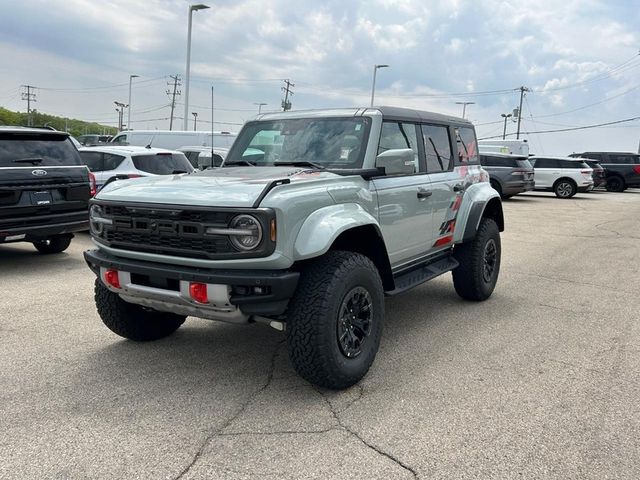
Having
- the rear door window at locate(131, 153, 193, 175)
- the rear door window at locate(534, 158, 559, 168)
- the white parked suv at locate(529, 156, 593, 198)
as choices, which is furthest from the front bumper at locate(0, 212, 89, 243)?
the rear door window at locate(534, 158, 559, 168)

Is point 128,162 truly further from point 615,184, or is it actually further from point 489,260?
point 615,184

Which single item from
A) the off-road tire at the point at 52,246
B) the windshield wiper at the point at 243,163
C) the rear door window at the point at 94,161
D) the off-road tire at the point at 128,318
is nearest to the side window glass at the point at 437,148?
the windshield wiper at the point at 243,163

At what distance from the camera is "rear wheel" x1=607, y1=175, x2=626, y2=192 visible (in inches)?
1115

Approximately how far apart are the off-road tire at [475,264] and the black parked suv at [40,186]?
4.86 metres

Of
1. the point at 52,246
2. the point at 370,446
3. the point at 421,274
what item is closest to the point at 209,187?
the point at 370,446

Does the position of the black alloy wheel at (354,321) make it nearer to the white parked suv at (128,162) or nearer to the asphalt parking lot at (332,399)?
the asphalt parking lot at (332,399)

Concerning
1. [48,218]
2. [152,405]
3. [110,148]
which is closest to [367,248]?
[152,405]

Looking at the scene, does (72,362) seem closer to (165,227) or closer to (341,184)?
(165,227)

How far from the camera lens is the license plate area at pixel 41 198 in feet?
22.5

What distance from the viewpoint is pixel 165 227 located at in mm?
3410

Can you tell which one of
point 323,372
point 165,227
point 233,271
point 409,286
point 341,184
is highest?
point 341,184

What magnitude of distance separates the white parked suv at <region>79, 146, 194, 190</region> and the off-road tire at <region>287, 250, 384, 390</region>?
7.15m

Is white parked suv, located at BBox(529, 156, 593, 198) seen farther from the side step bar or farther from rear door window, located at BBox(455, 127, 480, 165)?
the side step bar

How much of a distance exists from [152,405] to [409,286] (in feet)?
7.04
